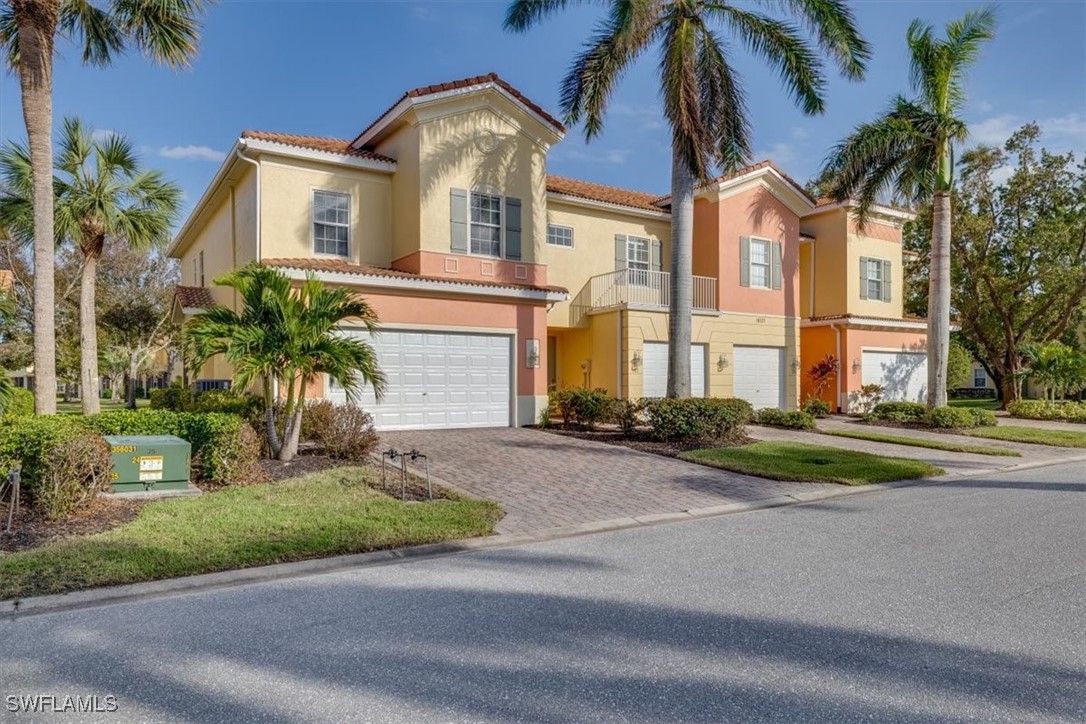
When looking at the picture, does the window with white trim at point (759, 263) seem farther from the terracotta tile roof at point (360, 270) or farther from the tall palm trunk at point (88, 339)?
the tall palm trunk at point (88, 339)

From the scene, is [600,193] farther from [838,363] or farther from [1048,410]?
[1048,410]

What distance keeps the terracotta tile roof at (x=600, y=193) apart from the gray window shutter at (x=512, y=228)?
7.20 feet

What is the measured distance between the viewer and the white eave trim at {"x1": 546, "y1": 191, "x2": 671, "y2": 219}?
20062 millimetres

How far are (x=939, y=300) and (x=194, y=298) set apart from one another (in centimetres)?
2055

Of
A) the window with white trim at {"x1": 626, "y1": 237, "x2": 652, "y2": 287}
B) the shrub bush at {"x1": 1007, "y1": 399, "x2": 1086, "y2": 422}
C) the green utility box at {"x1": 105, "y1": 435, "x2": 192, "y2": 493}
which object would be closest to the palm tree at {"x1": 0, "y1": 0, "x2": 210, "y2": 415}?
the green utility box at {"x1": 105, "y1": 435, "x2": 192, "y2": 493}

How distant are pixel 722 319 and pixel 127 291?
1162 inches

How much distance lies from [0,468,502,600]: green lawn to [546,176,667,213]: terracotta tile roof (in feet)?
44.3

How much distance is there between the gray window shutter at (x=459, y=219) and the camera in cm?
1698

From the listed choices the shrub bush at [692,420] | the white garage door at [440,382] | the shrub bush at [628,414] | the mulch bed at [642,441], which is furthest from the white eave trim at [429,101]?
the shrub bush at [692,420]

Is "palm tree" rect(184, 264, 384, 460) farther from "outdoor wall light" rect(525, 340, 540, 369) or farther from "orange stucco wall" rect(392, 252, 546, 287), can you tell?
"outdoor wall light" rect(525, 340, 540, 369)

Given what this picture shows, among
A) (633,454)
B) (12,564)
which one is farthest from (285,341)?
(633,454)

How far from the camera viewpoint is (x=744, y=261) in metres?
22.2

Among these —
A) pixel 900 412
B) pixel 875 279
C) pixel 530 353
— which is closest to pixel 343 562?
pixel 530 353

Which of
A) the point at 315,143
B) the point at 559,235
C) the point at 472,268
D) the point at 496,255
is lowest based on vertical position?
the point at 472,268
